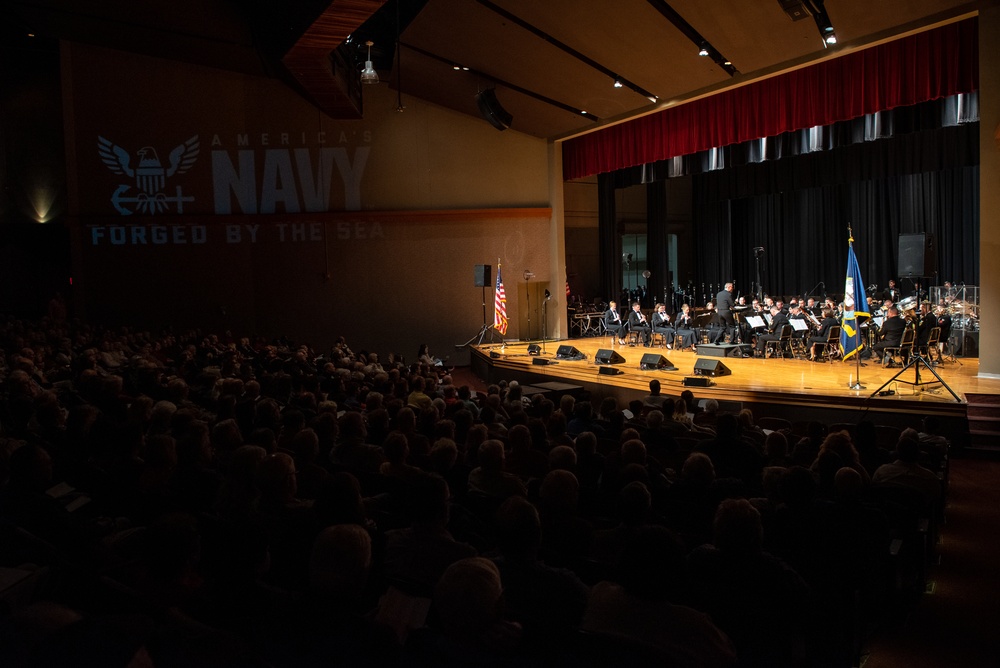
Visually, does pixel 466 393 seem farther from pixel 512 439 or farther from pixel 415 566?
pixel 415 566

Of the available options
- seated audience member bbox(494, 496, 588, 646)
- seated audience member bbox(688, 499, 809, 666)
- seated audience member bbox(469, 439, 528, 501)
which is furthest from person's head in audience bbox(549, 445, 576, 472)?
seated audience member bbox(494, 496, 588, 646)

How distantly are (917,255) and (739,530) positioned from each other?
40.2 feet

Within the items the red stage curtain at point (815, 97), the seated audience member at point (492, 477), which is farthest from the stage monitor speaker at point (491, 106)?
the seated audience member at point (492, 477)

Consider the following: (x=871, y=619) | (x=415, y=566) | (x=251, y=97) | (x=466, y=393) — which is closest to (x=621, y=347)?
(x=466, y=393)

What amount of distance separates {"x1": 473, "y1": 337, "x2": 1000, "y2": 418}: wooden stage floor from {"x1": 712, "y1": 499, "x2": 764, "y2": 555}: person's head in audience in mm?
6279

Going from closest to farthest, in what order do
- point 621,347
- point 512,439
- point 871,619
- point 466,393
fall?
point 871,619 → point 512,439 → point 466,393 → point 621,347

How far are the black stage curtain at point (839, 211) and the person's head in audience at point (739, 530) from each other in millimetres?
13810

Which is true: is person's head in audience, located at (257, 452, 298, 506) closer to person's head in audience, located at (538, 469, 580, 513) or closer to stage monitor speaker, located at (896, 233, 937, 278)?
person's head in audience, located at (538, 469, 580, 513)

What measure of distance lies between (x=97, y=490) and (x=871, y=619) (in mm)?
3631

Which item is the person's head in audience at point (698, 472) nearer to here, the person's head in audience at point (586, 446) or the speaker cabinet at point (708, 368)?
the person's head in audience at point (586, 446)

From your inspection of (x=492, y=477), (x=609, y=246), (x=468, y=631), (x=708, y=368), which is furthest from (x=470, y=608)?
(x=609, y=246)

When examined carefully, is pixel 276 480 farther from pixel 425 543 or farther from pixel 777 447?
pixel 777 447

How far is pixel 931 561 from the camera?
4469mm

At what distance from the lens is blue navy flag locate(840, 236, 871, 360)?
369 inches
